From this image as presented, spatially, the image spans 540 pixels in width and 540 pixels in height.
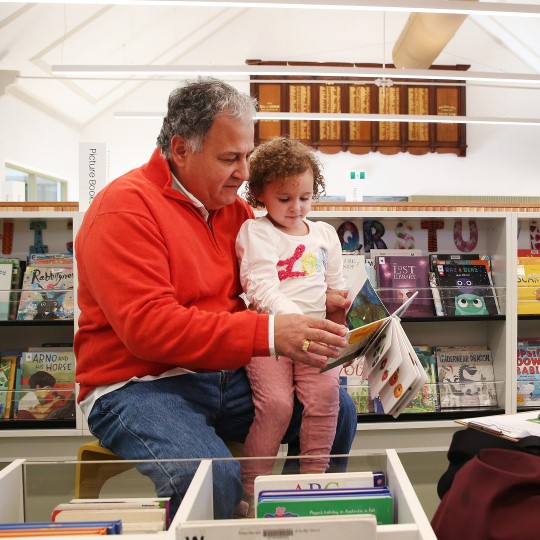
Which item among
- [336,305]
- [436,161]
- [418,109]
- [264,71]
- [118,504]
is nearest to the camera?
[118,504]

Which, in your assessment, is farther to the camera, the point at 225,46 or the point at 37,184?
the point at 225,46

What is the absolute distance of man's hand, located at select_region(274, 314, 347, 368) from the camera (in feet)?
4.99

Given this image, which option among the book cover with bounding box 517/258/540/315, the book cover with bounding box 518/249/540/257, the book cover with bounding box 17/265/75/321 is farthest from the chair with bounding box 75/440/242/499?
the book cover with bounding box 518/249/540/257

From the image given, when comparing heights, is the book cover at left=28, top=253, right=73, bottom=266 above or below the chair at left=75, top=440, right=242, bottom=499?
above

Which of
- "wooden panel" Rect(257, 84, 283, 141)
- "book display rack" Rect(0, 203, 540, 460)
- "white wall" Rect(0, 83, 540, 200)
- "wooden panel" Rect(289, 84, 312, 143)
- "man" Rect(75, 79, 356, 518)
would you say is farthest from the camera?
"white wall" Rect(0, 83, 540, 200)

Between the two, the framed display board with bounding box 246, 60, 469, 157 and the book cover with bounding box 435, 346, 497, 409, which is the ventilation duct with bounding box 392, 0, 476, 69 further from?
the book cover with bounding box 435, 346, 497, 409

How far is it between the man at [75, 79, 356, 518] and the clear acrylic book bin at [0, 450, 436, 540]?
0.07 m

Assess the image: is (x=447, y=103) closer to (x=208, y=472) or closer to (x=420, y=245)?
(x=420, y=245)

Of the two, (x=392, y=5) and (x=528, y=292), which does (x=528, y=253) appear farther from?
(x=392, y=5)

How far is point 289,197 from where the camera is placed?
2.08 m

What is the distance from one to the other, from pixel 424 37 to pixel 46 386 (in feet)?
21.7

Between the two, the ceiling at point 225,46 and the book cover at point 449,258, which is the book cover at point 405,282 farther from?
the ceiling at point 225,46

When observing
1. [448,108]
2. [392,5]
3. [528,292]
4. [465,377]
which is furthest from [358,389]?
[448,108]

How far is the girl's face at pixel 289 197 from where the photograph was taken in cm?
206
